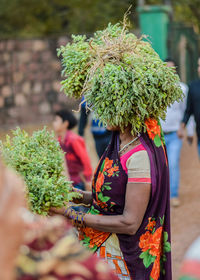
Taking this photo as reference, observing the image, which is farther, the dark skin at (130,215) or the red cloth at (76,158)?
the red cloth at (76,158)

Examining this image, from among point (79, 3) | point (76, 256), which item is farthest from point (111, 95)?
point (79, 3)

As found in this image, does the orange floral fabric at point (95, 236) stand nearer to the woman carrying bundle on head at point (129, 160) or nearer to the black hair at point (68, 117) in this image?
the woman carrying bundle on head at point (129, 160)

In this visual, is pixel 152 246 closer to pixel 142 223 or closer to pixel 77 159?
pixel 142 223

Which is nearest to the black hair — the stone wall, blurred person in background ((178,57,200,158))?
blurred person in background ((178,57,200,158))

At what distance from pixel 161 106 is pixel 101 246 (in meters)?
0.90

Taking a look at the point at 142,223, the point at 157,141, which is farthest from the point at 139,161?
the point at 142,223

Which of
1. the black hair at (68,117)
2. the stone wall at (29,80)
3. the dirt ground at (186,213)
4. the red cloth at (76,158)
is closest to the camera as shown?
the dirt ground at (186,213)

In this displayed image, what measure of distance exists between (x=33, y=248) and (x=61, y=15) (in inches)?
697

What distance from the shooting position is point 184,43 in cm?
1152

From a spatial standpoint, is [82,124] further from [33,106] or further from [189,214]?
[33,106]

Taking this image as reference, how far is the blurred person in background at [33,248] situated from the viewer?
113 cm

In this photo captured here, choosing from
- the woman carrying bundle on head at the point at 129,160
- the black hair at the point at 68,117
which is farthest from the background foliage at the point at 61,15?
the woman carrying bundle on head at the point at 129,160

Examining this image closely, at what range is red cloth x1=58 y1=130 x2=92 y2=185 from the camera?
5.26m

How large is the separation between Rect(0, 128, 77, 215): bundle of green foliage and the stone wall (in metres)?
10.7
